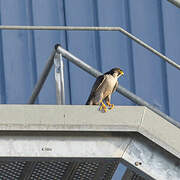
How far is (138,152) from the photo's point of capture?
4980 mm

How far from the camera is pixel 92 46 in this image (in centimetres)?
870

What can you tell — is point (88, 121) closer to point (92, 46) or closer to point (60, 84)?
point (60, 84)

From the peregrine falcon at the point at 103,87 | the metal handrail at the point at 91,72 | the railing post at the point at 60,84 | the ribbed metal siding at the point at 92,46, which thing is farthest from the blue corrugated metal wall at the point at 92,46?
the railing post at the point at 60,84

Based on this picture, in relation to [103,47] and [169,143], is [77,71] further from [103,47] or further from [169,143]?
[169,143]

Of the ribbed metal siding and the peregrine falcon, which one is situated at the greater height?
the ribbed metal siding

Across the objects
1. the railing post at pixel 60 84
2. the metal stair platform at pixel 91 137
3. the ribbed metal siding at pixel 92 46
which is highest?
the ribbed metal siding at pixel 92 46

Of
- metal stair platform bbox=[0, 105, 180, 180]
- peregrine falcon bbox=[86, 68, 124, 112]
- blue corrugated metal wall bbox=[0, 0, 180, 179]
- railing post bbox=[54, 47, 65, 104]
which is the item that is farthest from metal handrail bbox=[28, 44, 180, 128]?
blue corrugated metal wall bbox=[0, 0, 180, 179]

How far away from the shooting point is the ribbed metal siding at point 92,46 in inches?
337

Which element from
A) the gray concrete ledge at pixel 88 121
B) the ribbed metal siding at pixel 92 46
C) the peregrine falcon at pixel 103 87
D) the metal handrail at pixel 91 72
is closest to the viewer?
the gray concrete ledge at pixel 88 121

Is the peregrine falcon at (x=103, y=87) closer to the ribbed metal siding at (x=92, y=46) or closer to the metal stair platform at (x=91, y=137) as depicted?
the metal stair platform at (x=91, y=137)

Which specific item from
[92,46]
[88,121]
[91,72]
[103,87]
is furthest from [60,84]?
[92,46]

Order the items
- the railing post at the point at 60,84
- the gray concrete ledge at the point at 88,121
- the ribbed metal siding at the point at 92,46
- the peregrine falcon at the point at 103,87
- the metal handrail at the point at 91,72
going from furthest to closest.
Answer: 1. the ribbed metal siding at the point at 92,46
2. the peregrine falcon at the point at 103,87
3. the metal handrail at the point at 91,72
4. the railing post at the point at 60,84
5. the gray concrete ledge at the point at 88,121

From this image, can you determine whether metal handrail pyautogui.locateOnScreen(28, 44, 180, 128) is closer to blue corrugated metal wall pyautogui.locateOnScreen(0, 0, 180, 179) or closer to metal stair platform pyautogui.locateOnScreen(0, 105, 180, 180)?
metal stair platform pyautogui.locateOnScreen(0, 105, 180, 180)

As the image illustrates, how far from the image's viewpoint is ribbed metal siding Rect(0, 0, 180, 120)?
28.1ft
